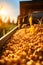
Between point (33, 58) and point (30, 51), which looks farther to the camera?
point (30, 51)

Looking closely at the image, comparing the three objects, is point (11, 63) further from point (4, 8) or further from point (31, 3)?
point (4, 8)

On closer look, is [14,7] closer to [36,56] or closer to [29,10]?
[29,10]

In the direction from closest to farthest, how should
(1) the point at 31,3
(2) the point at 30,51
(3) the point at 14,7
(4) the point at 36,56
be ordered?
(4) the point at 36,56, (2) the point at 30,51, (1) the point at 31,3, (3) the point at 14,7

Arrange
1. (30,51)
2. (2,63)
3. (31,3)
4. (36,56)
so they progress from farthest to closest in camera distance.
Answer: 1. (31,3)
2. (30,51)
3. (36,56)
4. (2,63)

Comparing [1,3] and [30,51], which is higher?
[1,3]

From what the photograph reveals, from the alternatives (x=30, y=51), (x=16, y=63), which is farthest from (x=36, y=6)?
(x=16, y=63)

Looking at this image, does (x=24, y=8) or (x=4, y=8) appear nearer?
(x=24, y=8)

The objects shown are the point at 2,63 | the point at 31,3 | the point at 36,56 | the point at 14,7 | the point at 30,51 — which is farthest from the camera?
the point at 14,7

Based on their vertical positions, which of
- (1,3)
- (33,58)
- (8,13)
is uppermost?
(1,3)

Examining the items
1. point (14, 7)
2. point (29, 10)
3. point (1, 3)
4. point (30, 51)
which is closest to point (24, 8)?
point (29, 10)
